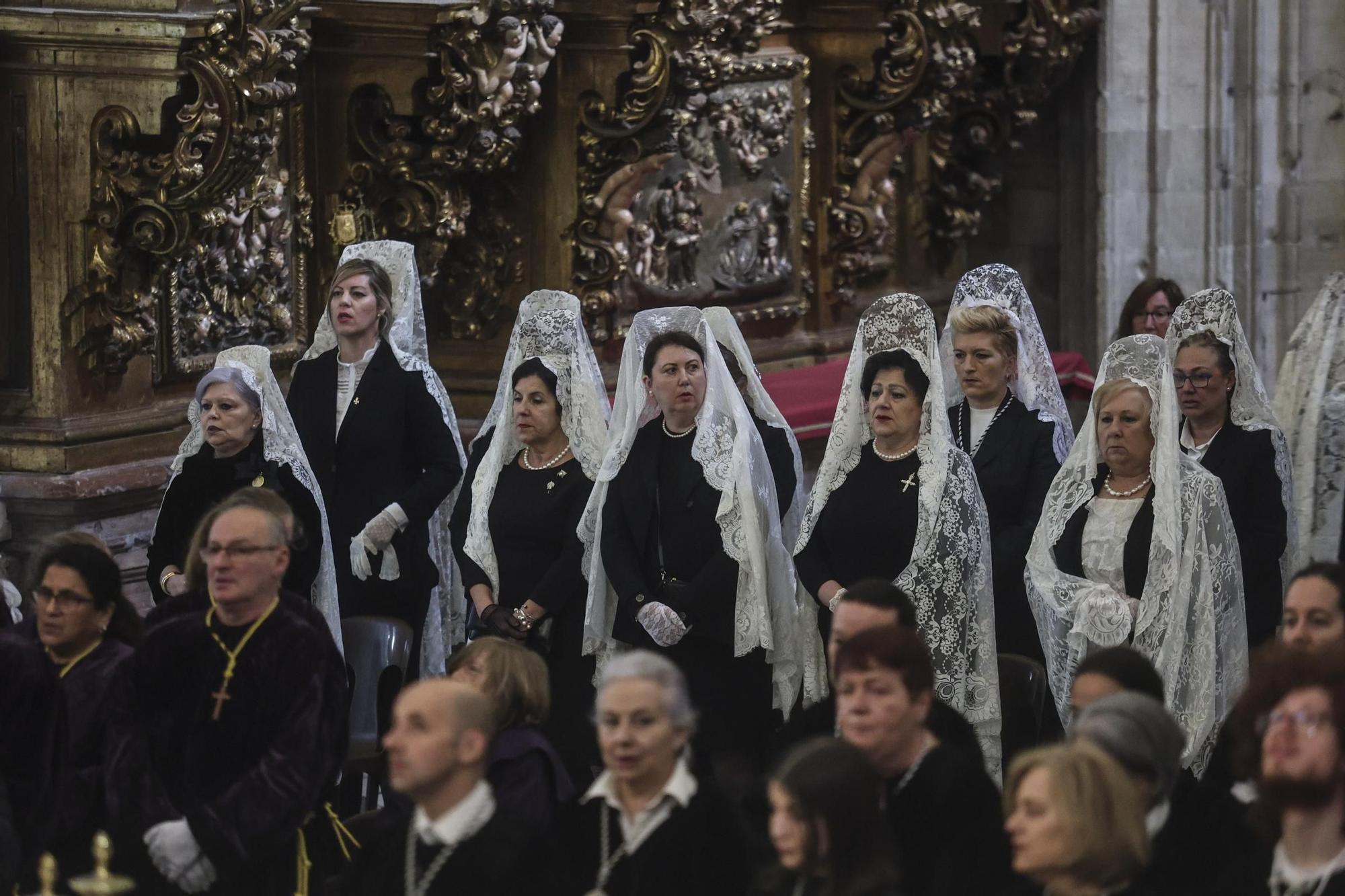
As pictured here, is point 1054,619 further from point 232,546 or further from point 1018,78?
point 1018,78

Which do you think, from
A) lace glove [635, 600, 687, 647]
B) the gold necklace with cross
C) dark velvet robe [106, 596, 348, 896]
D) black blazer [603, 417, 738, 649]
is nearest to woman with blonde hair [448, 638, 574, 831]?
dark velvet robe [106, 596, 348, 896]

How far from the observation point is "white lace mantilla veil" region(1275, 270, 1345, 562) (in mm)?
7773

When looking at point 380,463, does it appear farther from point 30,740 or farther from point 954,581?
point 30,740

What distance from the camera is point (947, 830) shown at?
4637mm

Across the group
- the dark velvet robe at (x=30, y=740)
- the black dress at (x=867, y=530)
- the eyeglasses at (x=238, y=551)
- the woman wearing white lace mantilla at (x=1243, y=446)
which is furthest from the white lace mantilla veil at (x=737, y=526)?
the dark velvet robe at (x=30, y=740)

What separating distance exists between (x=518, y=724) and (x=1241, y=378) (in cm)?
276

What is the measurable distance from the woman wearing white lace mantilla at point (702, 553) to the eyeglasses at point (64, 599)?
1637 millimetres

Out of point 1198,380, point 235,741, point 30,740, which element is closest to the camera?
point 235,741

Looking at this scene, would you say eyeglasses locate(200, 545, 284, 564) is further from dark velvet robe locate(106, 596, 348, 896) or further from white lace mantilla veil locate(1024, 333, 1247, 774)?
white lace mantilla veil locate(1024, 333, 1247, 774)

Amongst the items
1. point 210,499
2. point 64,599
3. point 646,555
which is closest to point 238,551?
point 64,599

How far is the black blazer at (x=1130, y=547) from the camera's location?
6336mm

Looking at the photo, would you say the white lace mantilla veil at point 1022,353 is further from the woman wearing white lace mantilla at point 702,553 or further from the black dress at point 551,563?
the black dress at point 551,563

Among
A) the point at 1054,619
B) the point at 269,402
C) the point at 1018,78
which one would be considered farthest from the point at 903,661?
the point at 1018,78

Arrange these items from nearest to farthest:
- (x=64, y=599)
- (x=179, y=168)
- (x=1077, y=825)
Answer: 1. (x=1077, y=825)
2. (x=64, y=599)
3. (x=179, y=168)
